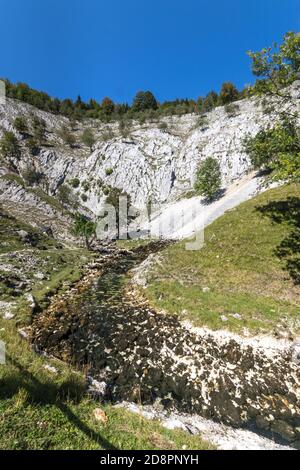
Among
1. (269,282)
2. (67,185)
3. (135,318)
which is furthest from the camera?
(67,185)

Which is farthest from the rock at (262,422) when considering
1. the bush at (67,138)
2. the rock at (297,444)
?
the bush at (67,138)

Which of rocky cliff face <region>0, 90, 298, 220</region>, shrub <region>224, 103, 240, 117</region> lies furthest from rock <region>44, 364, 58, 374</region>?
shrub <region>224, 103, 240, 117</region>

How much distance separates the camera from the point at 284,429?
1028cm

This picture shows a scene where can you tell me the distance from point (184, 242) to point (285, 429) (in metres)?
23.4

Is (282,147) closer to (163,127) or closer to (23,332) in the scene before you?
(23,332)

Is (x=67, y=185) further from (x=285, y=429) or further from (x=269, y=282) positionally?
(x=285, y=429)

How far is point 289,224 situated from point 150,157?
7612 centimetres

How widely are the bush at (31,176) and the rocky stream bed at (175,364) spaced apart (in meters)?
74.8

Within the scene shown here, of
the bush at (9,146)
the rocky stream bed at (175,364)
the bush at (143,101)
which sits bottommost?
the rocky stream bed at (175,364)

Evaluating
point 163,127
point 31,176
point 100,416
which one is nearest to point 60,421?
point 100,416

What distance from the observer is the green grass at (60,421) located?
688cm

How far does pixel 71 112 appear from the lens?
138000 mm

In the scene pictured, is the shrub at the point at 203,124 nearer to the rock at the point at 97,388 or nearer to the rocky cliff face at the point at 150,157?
the rocky cliff face at the point at 150,157
